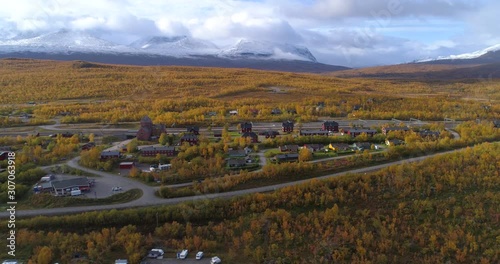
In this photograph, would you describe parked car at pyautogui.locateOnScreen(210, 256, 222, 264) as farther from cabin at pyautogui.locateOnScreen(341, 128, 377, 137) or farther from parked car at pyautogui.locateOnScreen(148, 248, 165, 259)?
cabin at pyautogui.locateOnScreen(341, 128, 377, 137)

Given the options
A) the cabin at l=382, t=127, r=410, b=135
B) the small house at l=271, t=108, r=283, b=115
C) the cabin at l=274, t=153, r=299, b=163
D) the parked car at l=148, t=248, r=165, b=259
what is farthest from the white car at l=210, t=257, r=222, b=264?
the small house at l=271, t=108, r=283, b=115

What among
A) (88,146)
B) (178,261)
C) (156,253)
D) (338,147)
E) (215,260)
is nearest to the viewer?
(215,260)

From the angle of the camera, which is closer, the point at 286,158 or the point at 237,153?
the point at 286,158

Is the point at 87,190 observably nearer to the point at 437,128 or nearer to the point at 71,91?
the point at 437,128

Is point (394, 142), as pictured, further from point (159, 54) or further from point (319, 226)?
point (159, 54)

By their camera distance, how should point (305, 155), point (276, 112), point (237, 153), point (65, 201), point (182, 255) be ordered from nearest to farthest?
point (182, 255) < point (65, 201) < point (305, 155) < point (237, 153) < point (276, 112)

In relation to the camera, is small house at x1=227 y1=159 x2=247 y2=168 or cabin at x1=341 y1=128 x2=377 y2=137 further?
cabin at x1=341 y1=128 x2=377 y2=137

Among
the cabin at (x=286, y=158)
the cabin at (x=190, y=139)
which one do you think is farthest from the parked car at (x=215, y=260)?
the cabin at (x=190, y=139)

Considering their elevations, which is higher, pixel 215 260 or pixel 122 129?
pixel 122 129

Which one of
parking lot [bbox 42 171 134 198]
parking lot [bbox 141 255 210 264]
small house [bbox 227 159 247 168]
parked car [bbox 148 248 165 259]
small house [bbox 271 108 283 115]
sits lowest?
parking lot [bbox 141 255 210 264]

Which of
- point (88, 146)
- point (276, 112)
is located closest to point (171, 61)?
point (276, 112)

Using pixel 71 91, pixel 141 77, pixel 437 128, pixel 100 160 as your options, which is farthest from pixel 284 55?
pixel 100 160
